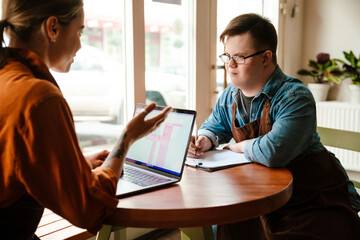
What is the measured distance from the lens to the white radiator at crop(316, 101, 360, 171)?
362 centimetres

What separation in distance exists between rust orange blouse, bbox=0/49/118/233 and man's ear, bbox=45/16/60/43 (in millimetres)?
168

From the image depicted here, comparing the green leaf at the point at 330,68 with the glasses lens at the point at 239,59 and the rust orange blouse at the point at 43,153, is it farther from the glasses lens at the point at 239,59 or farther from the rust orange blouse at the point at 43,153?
the rust orange blouse at the point at 43,153

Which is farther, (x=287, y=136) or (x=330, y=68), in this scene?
(x=330, y=68)

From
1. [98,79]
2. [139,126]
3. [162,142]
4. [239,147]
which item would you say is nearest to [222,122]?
[239,147]

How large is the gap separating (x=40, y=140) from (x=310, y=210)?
1119 mm

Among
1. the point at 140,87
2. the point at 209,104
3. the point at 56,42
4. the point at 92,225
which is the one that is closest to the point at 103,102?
the point at 140,87

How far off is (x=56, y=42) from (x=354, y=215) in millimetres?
1307

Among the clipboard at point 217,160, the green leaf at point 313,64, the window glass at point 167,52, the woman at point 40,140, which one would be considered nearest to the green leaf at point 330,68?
the green leaf at point 313,64

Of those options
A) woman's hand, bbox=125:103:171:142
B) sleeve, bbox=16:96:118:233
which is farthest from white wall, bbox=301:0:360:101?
sleeve, bbox=16:96:118:233

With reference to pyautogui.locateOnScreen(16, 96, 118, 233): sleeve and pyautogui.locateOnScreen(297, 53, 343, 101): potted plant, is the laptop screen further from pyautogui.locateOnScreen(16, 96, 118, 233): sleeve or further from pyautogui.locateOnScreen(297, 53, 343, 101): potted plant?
pyautogui.locateOnScreen(297, 53, 343, 101): potted plant

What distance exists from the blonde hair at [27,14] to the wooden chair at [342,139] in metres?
1.61

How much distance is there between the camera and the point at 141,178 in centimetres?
130

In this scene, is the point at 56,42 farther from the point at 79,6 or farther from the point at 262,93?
the point at 262,93

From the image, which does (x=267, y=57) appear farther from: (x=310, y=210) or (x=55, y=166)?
(x=55, y=166)
